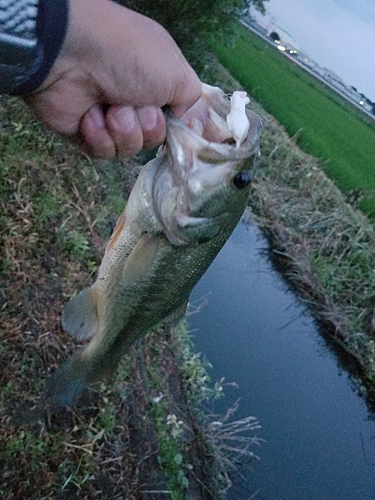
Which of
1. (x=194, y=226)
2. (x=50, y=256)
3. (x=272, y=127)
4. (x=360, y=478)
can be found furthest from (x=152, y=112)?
(x=272, y=127)

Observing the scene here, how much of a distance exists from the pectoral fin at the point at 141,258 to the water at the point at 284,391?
2.95 m

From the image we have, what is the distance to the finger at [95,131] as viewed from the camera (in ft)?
5.49

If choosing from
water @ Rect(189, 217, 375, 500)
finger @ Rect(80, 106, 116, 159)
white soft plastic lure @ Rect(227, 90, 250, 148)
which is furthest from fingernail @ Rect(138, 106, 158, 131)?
water @ Rect(189, 217, 375, 500)

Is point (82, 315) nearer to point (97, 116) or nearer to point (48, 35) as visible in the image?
point (97, 116)

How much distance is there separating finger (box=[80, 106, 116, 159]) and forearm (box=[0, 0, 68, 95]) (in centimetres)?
28

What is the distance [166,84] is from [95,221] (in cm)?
308

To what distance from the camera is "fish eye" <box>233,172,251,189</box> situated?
6.02 ft

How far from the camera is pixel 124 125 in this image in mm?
1658

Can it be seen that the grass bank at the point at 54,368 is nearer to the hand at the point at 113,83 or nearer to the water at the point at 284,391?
the water at the point at 284,391

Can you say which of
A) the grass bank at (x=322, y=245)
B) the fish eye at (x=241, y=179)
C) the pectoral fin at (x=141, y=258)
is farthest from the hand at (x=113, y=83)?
the grass bank at (x=322, y=245)

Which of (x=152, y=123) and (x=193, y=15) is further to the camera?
(x=193, y=15)

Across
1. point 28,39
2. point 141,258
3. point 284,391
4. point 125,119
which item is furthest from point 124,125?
point 284,391

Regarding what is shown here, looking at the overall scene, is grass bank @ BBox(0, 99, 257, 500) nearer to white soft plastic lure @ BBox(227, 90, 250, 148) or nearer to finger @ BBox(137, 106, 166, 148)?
finger @ BBox(137, 106, 166, 148)

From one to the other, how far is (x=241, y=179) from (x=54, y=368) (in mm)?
1996
